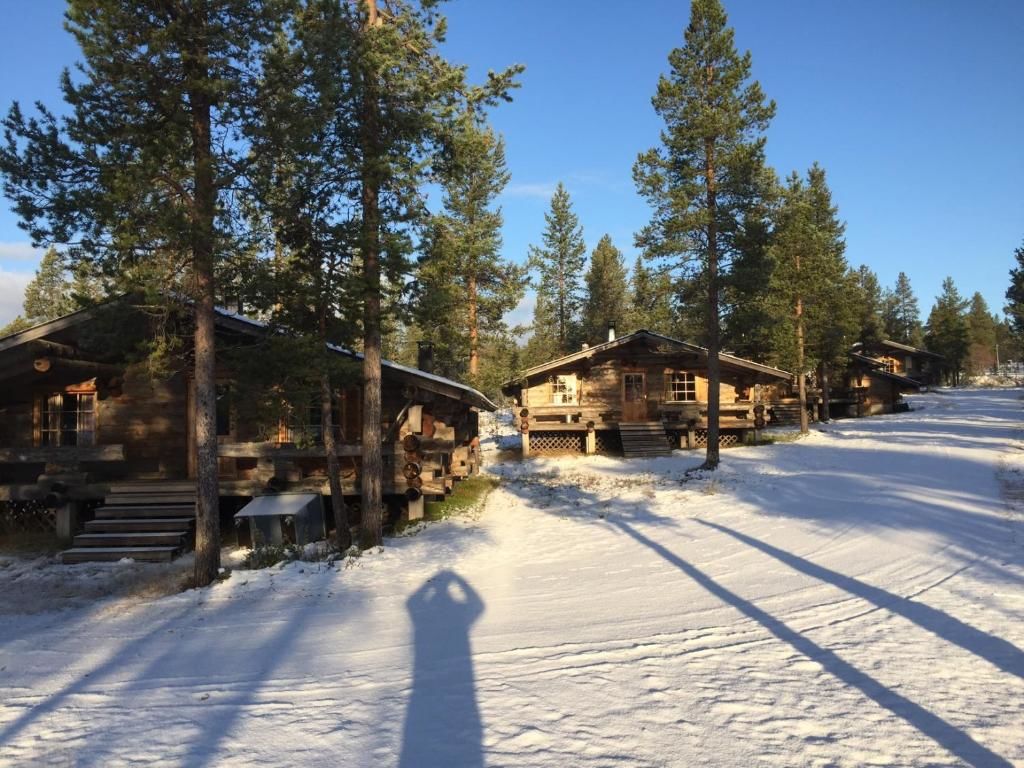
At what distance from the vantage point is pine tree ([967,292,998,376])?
3368 inches

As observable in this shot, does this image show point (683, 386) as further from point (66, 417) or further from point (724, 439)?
point (66, 417)

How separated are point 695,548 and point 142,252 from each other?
1064cm

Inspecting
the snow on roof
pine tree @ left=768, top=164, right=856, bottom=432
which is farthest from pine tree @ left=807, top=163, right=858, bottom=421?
the snow on roof

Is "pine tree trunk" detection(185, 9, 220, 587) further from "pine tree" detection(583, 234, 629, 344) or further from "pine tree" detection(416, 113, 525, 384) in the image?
"pine tree" detection(583, 234, 629, 344)

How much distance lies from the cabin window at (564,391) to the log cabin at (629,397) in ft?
0.16

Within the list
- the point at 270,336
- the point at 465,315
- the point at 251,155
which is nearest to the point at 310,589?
the point at 270,336

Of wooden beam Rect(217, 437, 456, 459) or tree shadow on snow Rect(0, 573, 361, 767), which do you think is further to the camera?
wooden beam Rect(217, 437, 456, 459)

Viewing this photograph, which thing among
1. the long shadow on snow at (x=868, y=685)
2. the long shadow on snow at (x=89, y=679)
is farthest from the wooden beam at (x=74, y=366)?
the long shadow on snow at (x=868, y=685)

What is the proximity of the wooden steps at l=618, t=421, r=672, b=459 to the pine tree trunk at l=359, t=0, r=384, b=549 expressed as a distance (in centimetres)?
1615

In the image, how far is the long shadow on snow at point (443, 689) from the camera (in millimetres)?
4344

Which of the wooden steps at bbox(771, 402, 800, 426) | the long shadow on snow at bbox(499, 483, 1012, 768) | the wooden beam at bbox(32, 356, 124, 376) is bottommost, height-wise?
the long shadow on snow at bbox(499, 483, 1012, 768)

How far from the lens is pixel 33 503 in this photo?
1623 cm

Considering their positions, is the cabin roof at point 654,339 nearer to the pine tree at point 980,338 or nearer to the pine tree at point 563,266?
the pine tree at point 563,266

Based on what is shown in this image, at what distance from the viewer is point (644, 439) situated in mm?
27344
